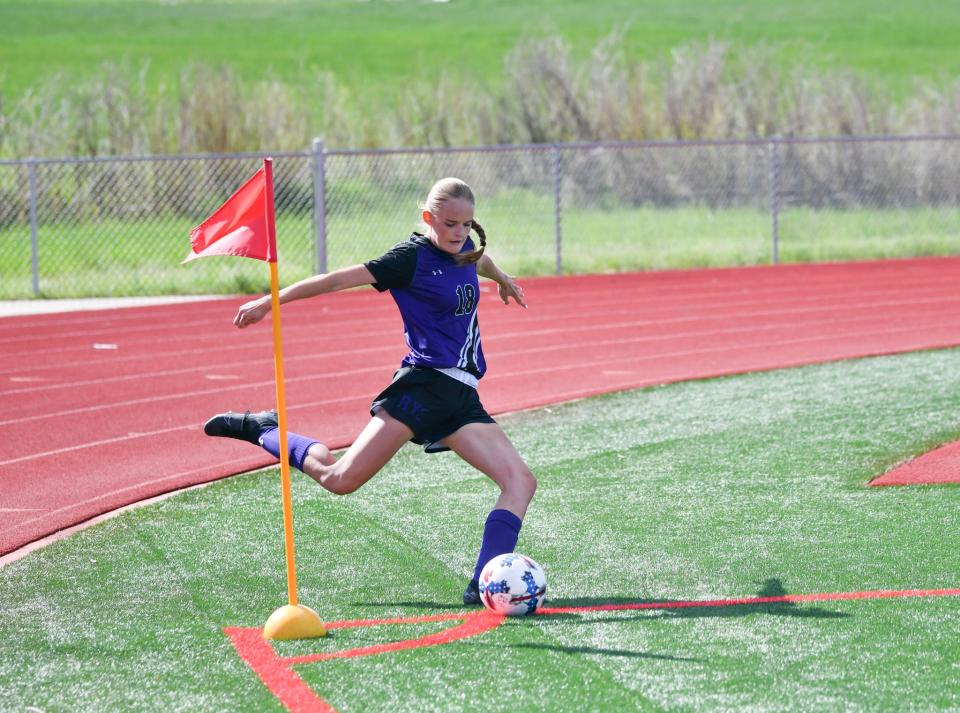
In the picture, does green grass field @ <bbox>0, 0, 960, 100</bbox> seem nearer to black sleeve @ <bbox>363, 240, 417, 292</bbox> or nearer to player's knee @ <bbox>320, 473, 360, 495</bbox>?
player's knee @ <bbox>320, 473, 360, 495</bbox>

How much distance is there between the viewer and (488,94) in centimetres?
3206

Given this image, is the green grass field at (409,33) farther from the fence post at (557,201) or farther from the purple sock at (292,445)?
the purple sock at (292,445)

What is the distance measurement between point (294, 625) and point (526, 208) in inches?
857

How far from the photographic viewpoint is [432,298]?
19.1 ft

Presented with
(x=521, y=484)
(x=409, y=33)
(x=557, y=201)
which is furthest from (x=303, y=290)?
(x=409, y=33)

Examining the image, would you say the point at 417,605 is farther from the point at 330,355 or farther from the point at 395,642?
the point at 330,355

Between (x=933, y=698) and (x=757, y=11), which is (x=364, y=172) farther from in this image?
(x=757, y=11)

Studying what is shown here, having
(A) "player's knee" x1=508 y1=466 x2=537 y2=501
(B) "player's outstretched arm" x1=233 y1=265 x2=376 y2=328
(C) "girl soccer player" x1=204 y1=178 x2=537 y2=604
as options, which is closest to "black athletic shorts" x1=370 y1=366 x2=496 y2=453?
(C) "girl soccer player" x1=204 y1=178 x2=537 y2=604

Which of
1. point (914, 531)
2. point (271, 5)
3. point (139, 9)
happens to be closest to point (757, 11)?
point (271, 5)

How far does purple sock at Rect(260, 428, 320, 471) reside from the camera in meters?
6.33

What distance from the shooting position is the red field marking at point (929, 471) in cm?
783

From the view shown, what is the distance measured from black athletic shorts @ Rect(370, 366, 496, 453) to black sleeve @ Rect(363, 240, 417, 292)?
37cm

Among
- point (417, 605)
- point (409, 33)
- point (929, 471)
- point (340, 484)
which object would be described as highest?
point (409, 33)

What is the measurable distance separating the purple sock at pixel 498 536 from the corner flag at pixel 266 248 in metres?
0.75
